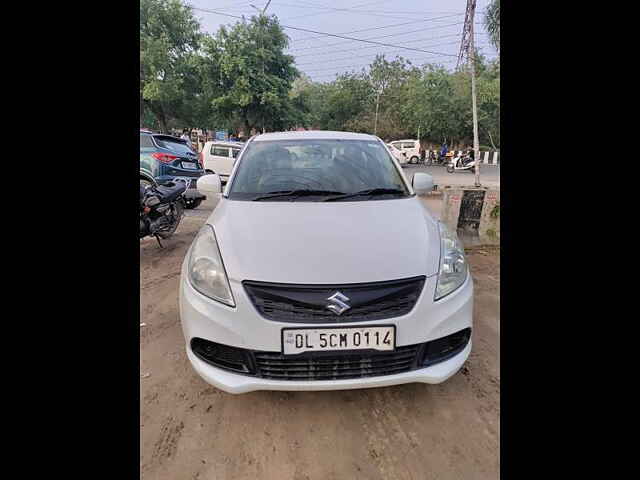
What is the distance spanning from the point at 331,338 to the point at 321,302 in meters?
0.15

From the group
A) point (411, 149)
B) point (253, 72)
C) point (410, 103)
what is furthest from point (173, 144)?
point (410, 103)

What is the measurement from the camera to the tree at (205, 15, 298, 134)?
1778 cm

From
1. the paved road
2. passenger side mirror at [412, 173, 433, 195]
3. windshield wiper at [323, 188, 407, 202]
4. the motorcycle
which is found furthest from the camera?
the motorcycle

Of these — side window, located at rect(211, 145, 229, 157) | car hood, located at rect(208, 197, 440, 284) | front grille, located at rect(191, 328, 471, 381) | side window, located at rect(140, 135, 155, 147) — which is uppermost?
side window, located at rect(140, 135, 155, 147)

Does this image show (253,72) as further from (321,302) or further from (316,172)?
(321,302)

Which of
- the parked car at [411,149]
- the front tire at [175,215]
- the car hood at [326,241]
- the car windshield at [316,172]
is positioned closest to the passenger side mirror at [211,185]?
the car windshield at [316,172]

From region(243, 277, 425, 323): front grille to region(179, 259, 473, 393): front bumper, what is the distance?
1.1 inches

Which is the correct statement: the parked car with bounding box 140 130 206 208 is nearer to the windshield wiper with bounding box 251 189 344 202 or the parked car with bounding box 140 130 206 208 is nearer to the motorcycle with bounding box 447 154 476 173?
the windshield wiper with bounding box 251 189 344 202

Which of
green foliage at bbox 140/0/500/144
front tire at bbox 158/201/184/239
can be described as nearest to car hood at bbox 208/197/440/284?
front tire at bbox 158/201/184/239

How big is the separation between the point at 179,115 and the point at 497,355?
22297 millimetres

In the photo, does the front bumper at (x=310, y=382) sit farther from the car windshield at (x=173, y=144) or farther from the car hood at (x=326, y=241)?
the car windshield at (x=173, y=144)

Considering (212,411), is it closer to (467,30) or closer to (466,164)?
(467,30)

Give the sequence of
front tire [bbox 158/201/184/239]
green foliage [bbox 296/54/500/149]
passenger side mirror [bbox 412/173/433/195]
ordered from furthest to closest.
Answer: green foliage [bbox 296/54/500/149] < front tire [bbox 158/201/184/239] < passenger side mirror [bbox 412/173/433/195]
